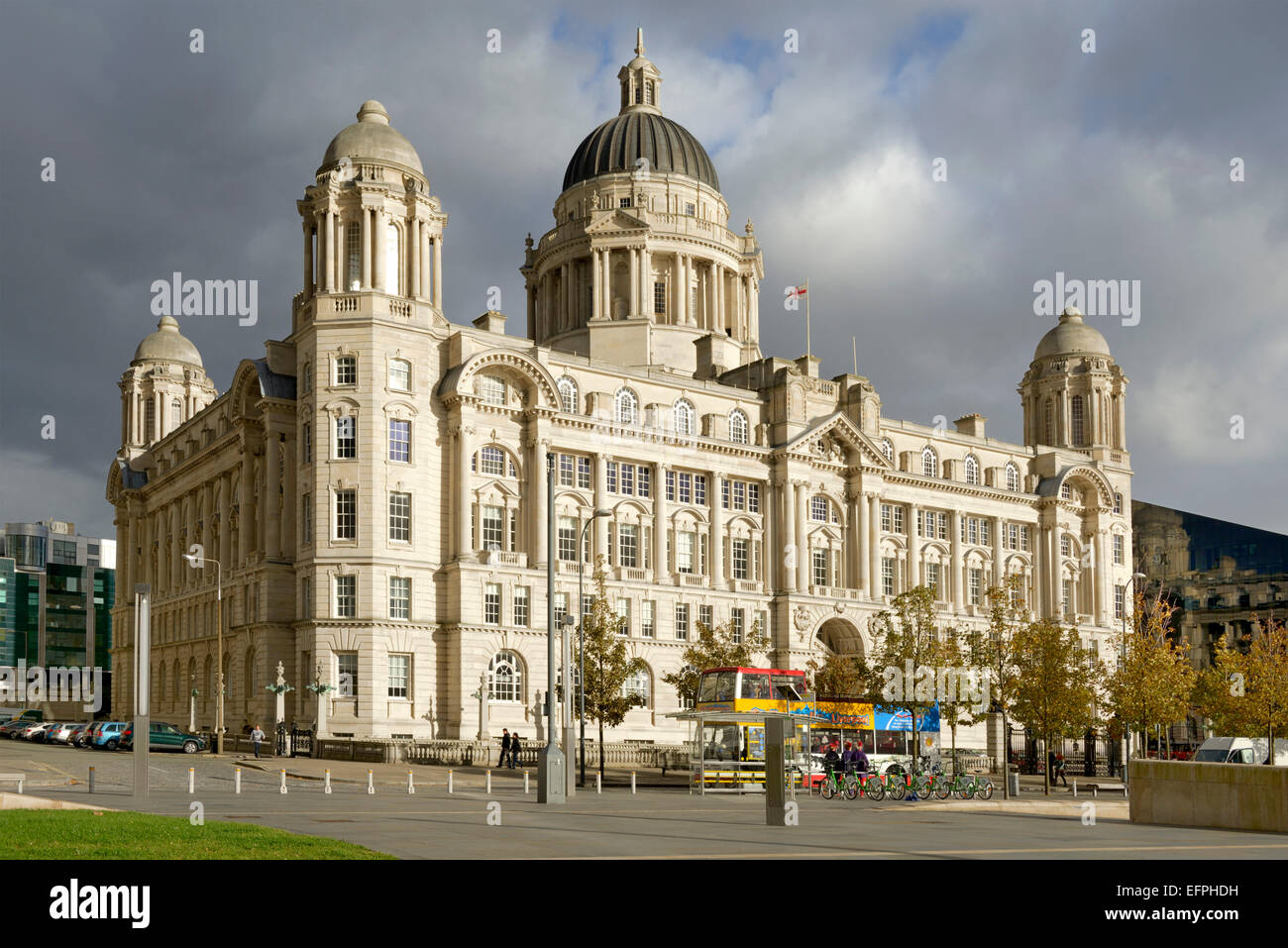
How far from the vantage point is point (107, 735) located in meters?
71.6

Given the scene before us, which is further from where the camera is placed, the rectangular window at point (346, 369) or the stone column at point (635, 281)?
the stone column at point (635, 281)

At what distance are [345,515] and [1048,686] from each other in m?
36.8

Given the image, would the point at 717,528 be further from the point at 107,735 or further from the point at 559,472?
the point at 107,735

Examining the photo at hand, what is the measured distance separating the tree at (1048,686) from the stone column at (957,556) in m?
40.6

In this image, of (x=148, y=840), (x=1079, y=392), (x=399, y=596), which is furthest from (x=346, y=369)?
(x=1079, y=392)

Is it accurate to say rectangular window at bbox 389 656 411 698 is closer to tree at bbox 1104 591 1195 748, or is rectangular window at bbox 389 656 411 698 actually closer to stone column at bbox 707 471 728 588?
stone column at bbox 707 471 728 588

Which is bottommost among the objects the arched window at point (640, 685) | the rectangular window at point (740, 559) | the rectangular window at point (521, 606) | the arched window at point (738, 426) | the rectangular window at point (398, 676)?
the arched window at point (640, 685)

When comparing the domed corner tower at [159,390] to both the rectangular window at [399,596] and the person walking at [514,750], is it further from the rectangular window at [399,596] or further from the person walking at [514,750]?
the person walking at [514,750]

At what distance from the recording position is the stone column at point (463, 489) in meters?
74.7

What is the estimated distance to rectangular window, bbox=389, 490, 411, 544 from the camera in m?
73.4

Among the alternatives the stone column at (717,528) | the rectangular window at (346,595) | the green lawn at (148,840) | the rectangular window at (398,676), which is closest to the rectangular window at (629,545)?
the stone column at (717,528)

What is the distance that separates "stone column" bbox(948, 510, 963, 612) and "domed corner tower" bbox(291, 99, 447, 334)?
135 ft
